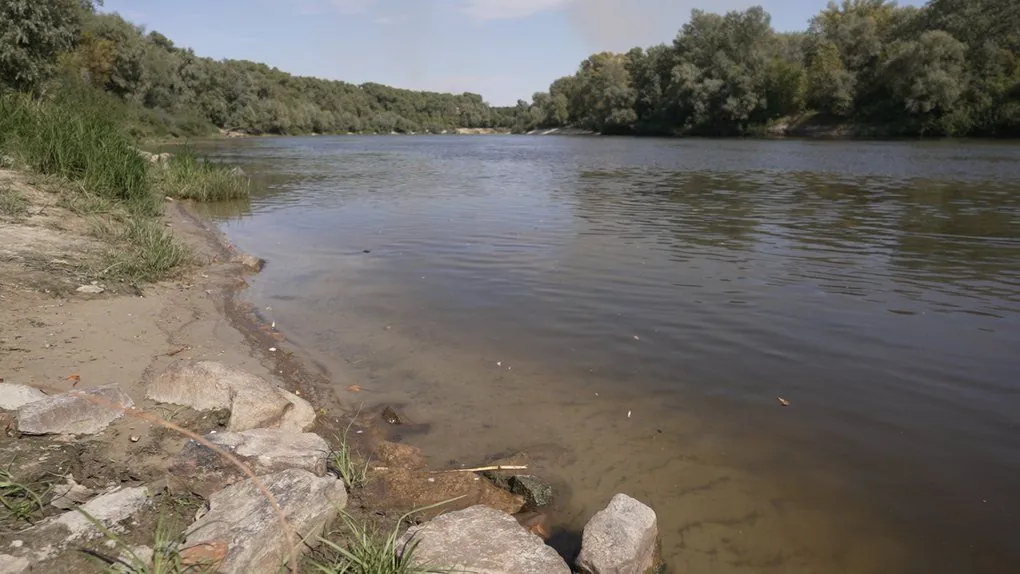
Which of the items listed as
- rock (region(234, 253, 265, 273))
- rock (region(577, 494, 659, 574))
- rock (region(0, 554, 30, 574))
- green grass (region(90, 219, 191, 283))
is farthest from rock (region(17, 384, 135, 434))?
rock (region(234, 253, 265, 273))

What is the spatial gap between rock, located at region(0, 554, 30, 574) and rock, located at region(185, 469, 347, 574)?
0.62 m

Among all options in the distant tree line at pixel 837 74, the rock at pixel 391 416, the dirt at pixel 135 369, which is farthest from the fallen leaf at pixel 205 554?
the distant tree line at pixel 837 74

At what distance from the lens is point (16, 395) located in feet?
13.5

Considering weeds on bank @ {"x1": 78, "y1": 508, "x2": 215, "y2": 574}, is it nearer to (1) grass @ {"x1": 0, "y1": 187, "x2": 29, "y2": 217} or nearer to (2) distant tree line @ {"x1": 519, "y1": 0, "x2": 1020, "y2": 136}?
(1) grass @ {"x1": 0, "y1": 187, "x2": 29, "y2": 217}

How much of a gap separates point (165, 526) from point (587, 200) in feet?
51.4

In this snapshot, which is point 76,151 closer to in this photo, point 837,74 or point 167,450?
point 167,450

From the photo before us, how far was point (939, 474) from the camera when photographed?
14.6 feet

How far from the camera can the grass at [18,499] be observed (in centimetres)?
301

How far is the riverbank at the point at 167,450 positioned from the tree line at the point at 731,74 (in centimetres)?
1235

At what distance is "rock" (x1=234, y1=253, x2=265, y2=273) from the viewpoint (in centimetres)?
1013

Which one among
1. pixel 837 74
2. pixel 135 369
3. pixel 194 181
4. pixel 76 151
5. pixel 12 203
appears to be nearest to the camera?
pixel 135 369

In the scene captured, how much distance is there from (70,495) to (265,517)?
1.09 m

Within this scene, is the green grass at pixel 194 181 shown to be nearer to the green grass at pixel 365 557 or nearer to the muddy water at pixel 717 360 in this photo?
the muddy water at pixel 717 360

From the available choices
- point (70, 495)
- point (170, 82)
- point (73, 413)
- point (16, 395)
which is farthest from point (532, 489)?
point (170, 82)
